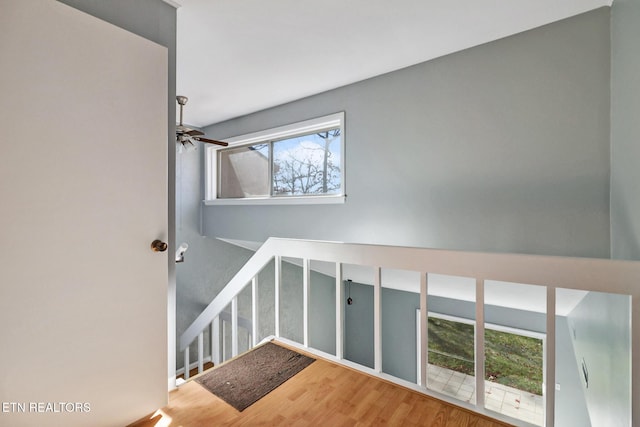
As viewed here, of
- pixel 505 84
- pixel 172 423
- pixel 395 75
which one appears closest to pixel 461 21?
pixel 505 84

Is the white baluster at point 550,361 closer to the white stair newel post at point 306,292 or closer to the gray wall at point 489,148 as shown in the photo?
the gray wall at point 489,148

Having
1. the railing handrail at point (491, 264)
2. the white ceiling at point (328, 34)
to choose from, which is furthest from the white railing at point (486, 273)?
the white ceiling at point (328, 34)

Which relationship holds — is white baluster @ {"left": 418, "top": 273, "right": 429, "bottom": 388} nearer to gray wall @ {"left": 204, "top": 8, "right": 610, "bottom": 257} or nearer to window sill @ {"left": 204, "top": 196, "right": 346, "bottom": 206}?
gray wall @ {"left": 204, "top": 8, "right": 610, "bottom": 257}

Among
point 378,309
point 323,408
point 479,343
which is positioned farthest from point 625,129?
point 323,408

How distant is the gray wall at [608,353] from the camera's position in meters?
1.17

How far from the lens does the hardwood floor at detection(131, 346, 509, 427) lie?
1231 mm

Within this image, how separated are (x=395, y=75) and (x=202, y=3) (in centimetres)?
153

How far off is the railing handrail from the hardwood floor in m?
0.61

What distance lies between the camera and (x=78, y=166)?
3.63 feet

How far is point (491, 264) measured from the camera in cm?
117

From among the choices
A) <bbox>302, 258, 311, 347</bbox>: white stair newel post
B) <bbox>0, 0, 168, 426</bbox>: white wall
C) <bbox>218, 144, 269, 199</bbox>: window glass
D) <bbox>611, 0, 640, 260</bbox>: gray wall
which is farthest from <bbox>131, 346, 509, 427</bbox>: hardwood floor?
<bbox>218, 144, 269, 199</bbox>: window glass

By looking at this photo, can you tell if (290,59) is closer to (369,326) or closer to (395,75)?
(395,75)

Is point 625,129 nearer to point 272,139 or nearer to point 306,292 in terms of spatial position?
point 306,292

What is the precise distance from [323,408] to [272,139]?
112 inches
